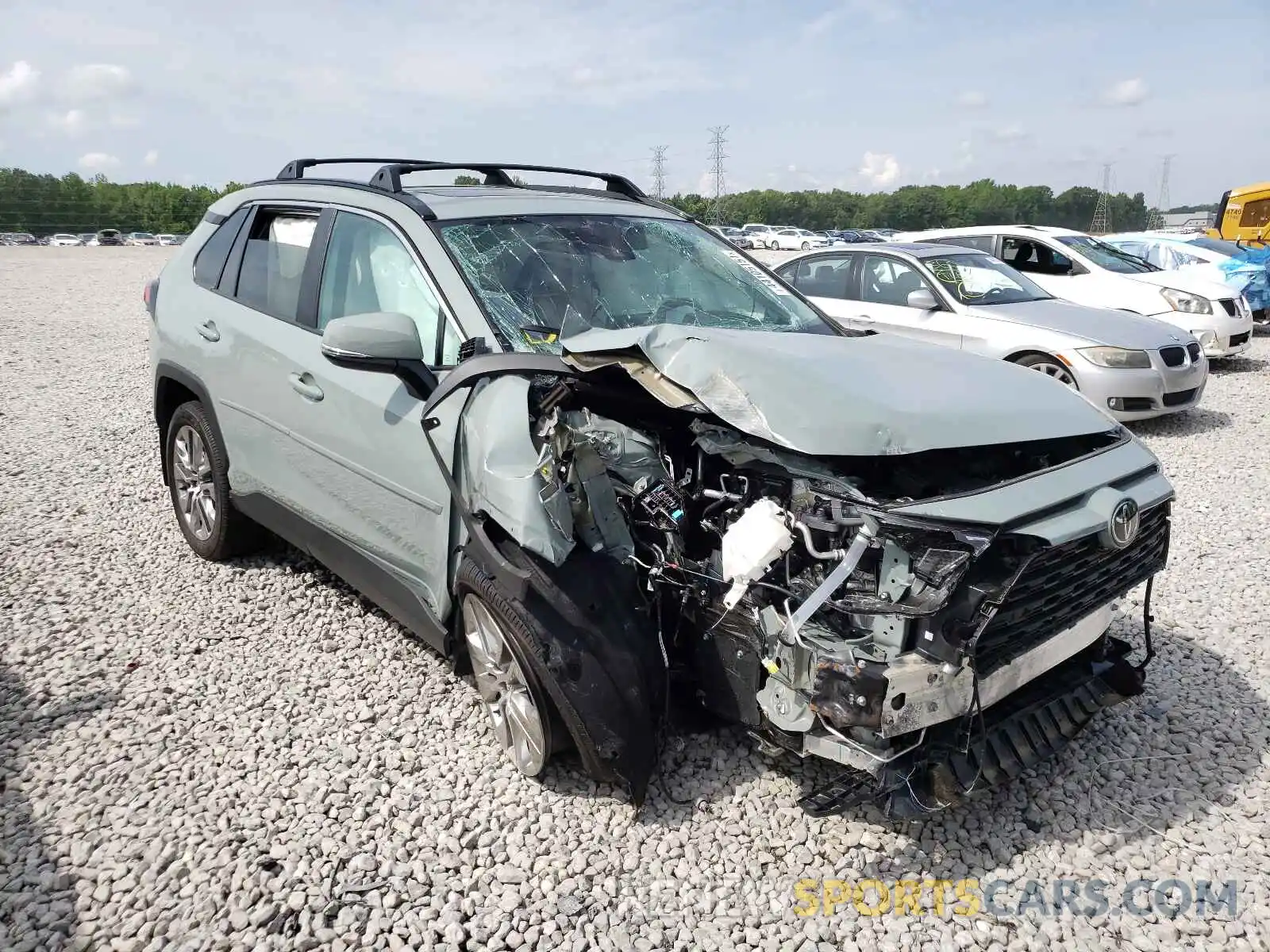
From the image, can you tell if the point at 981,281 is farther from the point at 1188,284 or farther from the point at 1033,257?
the point at 1188,284

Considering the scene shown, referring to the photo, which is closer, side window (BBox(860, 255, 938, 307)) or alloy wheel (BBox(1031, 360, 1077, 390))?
alloy wheel (BBox(1031, 360, 1077, 390))

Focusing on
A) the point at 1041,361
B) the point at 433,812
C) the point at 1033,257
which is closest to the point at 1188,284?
the point at 1033,257

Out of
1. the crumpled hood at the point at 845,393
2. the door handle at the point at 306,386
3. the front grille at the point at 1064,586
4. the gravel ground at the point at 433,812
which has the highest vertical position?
the crumpled hood at the point at 845,393

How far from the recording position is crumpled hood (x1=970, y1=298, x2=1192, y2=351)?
299 inches

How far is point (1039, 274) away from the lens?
10914mm

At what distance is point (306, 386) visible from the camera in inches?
143

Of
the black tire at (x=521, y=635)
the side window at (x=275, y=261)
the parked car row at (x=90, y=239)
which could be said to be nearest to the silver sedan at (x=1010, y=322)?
the side window at (x=275, y=261)

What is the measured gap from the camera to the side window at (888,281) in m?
8.38

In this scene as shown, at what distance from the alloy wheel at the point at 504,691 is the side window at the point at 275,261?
1.70m

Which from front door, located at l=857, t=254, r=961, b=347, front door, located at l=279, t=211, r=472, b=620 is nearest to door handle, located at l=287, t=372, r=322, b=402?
front door, located at l=279, t=211, r=472, b=620

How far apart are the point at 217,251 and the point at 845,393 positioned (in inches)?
141

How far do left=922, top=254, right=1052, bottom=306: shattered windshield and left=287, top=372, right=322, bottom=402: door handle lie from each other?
6.28 meters

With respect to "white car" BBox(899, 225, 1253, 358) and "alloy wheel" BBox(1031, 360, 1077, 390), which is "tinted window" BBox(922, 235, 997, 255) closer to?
"white car" BBox(899, 225, 1253, 358)

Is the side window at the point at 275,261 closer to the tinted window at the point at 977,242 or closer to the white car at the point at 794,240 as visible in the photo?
the tinted window at the point at 977,242
